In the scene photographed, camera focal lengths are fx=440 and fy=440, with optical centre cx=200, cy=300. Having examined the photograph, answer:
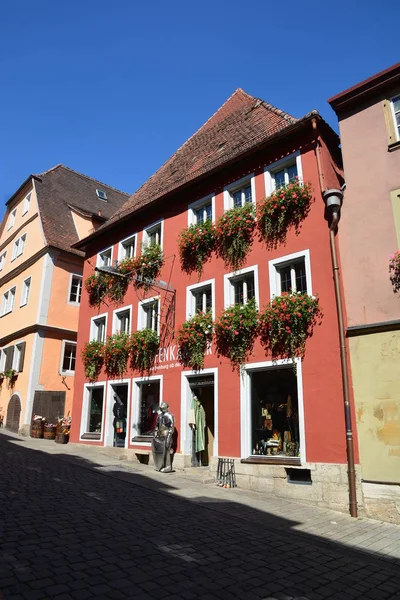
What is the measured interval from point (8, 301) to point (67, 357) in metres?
6.48

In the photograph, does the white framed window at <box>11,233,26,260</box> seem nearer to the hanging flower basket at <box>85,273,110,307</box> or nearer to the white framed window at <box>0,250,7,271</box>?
the white framed window at <box>0,250,7,271</box>

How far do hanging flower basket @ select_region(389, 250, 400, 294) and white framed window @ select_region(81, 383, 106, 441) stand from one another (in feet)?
35.1

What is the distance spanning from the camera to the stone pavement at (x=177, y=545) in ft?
14.3

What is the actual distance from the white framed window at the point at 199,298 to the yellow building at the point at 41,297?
9539 millimetres

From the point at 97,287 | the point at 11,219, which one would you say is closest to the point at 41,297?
the point at 97,287

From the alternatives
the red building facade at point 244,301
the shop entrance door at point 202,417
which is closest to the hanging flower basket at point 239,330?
the red building facade at point 244,301

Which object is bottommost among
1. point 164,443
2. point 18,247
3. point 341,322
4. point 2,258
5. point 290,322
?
point 164,443

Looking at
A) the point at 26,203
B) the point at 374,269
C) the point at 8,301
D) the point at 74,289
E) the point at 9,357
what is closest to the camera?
the point at 374,269

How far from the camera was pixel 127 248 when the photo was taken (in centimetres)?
1736

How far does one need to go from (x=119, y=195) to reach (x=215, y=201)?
19477mm

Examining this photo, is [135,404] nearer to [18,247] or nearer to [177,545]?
[177,545]

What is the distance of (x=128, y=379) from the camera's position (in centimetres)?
1482

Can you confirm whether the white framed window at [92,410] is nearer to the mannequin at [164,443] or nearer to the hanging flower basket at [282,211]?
the mannequin at [164,443]

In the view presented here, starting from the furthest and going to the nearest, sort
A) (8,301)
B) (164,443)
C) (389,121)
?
(8,301) < (164,443) < (389,121)
